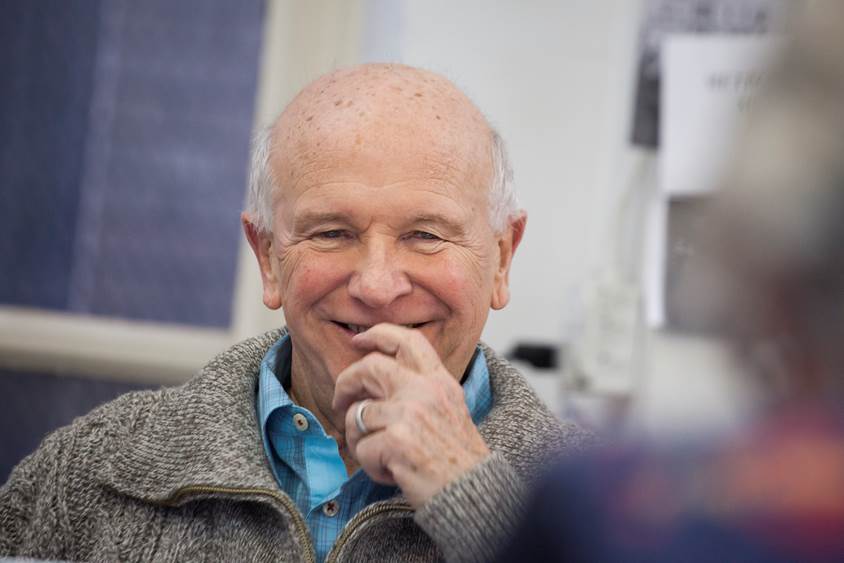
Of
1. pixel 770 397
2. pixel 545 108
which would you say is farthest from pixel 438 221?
pixel 545 108

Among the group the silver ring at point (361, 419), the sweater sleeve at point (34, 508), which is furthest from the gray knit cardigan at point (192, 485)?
the silver ring at point (361, 419)

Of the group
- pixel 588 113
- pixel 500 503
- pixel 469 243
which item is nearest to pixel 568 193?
pixel 588 113

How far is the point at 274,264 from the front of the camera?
4.09 feet

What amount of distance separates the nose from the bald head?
8cm

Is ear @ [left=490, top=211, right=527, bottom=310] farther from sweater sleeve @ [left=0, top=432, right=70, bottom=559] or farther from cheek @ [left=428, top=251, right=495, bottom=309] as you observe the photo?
sweater sleeve @ [left=0, top=432, right=70, bottom=559]

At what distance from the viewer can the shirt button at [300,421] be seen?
1.19 metres

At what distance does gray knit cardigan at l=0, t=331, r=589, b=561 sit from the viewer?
1029 mm

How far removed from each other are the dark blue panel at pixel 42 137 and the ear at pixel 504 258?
1.73 metres

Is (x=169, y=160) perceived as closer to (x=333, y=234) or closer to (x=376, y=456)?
(x=333, y=234)

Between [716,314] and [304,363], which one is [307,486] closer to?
[304,363]

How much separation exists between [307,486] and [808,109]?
2.90 feet

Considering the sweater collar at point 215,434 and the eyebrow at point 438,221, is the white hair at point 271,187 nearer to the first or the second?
the eyebrow at point 438,221

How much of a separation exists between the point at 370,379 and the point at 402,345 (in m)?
0.05

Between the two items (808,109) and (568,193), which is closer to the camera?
Answer: (808,109)
